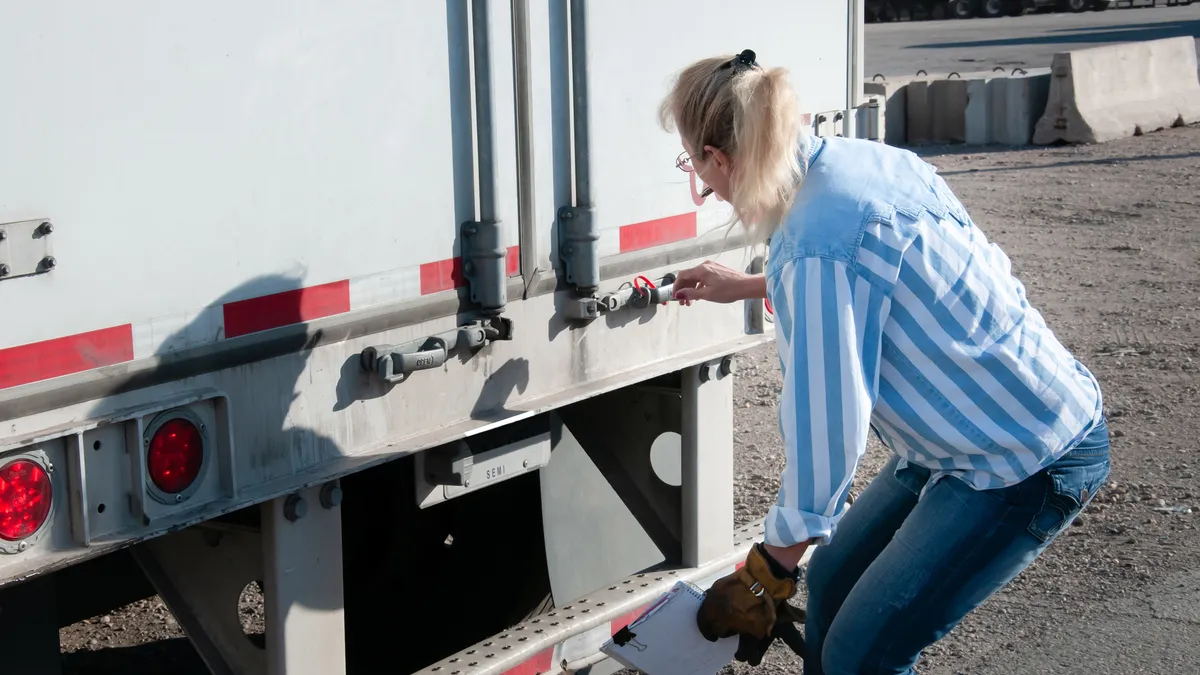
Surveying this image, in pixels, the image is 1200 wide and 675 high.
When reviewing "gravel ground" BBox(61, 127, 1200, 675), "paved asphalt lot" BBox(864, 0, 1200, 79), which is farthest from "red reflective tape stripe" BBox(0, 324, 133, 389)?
"paved asphalt lot" BBox(864, 0, 1200, 79)

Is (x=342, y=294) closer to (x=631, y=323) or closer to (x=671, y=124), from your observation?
(x=671, y=124)

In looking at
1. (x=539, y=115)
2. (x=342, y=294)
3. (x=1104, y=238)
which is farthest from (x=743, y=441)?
(x=1104, y=238)

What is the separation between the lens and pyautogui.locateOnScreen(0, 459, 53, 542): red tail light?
7.39 ft

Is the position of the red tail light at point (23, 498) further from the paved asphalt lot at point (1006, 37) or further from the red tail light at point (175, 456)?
the paved asphalt lot at point (1006, 37)

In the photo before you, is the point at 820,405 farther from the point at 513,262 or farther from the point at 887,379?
the point at 513,262

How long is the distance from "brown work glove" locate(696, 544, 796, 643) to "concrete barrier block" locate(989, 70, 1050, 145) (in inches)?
557

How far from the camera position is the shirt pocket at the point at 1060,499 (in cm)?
Answer: 259

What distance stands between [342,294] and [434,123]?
42cm

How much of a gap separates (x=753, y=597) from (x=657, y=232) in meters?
1.40

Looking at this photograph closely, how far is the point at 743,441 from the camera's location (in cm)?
630

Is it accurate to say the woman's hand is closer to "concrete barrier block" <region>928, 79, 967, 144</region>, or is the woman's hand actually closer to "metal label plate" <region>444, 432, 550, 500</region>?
"metal label plate" <region>444, 432, 550, 500</region>

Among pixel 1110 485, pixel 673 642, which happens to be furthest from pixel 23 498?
pixel 1110 485

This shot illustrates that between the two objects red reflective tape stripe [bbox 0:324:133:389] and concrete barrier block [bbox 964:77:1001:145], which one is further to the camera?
concrete barrier block [bbox 964:77:1001:145]

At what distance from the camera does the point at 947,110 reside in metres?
16.0
